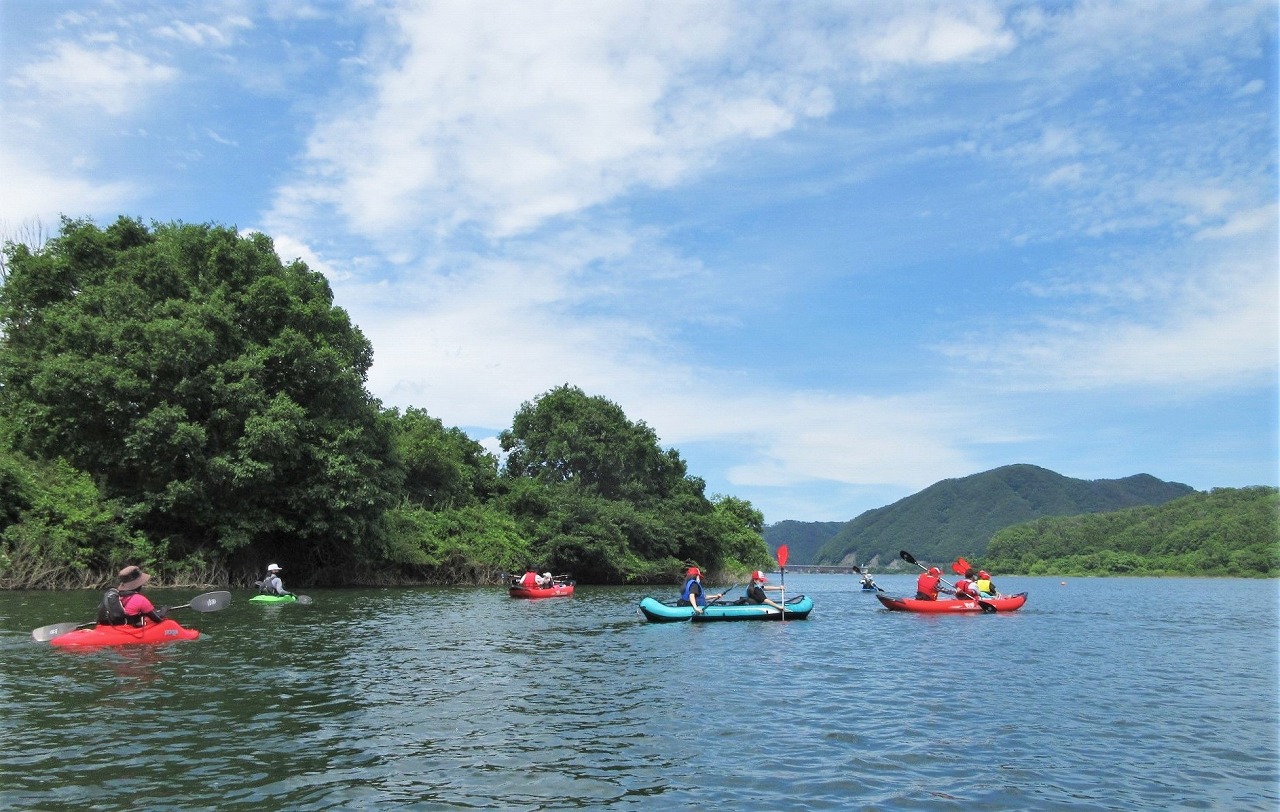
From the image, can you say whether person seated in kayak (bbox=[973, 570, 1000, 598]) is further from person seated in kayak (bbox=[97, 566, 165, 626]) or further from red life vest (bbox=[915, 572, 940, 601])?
person seated in kayak (bbox=[97, 566, 165, 626])

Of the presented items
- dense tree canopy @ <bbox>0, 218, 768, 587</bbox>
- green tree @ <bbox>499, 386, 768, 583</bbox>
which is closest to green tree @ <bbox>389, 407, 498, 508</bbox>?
green tree @ <bbox>499, 386, 768, 583</bbox>

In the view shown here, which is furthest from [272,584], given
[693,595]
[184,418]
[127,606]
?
[693,595]

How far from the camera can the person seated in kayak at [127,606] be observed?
1645 cm

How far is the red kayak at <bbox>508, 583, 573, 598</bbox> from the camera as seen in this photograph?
35.3 metres

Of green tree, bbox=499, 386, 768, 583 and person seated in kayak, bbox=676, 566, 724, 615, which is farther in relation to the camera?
green tree, bbox=499, 386, 768, 583

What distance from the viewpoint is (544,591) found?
36.2 metres

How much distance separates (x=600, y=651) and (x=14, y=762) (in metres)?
11.7

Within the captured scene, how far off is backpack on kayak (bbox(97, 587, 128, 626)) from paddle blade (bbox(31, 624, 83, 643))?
1.66ft

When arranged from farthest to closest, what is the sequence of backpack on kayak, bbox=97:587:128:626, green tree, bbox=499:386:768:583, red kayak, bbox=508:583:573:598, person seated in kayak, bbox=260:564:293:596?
green tree, bbox=499:386:768:583 < red kayak, bbox=508:583:573:598 < person seated in kayak, bbox=260:564:293:596 < backpack on kayak, bbox=97:587:128:626

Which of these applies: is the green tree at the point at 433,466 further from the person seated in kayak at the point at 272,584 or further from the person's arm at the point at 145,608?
the person's arm at the point at 145,608

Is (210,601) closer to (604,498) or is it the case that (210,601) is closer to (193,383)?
(193,383)

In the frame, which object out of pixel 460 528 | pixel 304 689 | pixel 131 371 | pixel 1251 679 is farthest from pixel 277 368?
pixel 1251 679

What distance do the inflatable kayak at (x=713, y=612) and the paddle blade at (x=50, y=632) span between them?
1398 cm

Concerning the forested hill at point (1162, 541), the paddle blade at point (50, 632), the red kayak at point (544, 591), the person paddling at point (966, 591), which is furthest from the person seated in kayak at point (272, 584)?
the forested hill at point (1162, 541)
